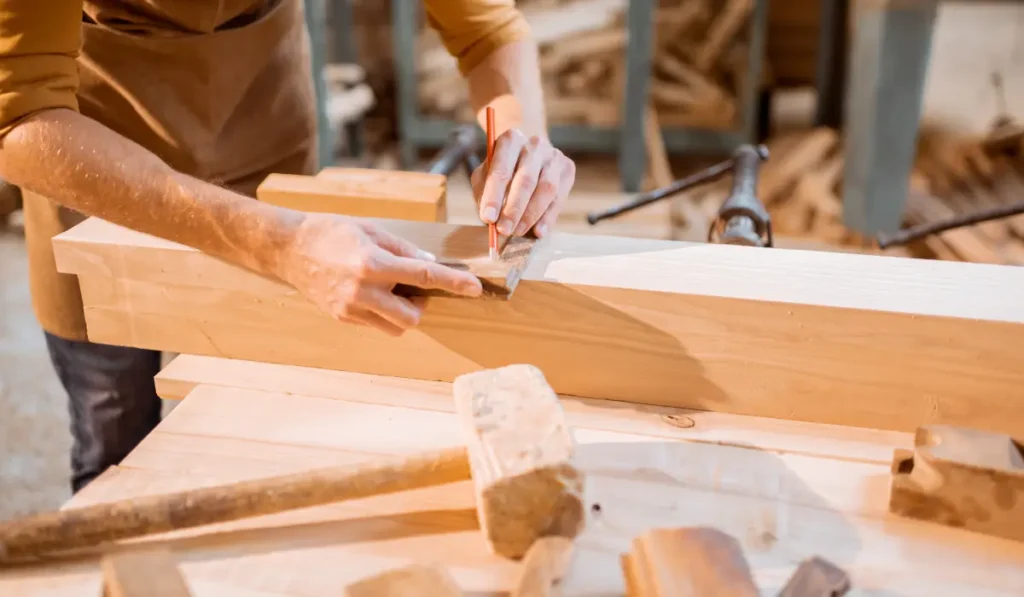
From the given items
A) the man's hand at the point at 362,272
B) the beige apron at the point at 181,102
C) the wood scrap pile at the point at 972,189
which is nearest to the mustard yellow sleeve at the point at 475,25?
the beige apron at the point at 181,102

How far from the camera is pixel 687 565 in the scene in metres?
0.85

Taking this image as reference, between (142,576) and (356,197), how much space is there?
731 mm

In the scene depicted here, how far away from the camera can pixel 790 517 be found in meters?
1.00

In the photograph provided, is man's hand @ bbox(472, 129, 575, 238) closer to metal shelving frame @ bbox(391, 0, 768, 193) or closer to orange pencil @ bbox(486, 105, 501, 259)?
orange pencil @ bbox(486, 105, 501, 259)

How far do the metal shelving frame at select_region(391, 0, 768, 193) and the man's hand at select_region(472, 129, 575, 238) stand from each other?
2797 millimetres

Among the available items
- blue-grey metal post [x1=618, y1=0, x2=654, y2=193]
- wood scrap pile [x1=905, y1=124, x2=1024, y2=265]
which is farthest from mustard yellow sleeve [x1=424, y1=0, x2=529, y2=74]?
blue-grey metal post [x1=618, y1=0, x2=654, y2=193]

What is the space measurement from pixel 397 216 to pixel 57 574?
2.48ft

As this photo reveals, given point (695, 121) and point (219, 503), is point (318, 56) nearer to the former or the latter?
point (695, 121)

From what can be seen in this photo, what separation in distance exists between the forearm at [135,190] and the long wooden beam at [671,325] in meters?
0.08

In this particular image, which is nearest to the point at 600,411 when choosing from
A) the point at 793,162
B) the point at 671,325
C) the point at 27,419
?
the point at 671,325

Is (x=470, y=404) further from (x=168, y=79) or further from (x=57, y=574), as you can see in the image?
(x=168, y=79)

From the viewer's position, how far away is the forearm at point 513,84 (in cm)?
170

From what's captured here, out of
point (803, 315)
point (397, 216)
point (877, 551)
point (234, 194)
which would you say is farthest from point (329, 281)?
point (877, 551)

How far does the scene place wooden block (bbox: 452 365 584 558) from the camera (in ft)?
2.92
